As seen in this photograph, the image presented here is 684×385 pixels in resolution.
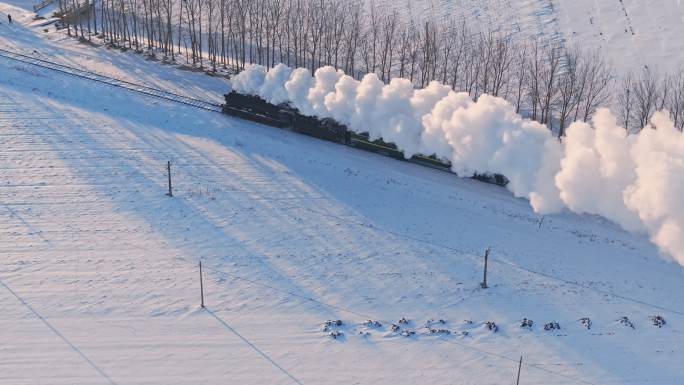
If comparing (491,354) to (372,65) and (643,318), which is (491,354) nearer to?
(643,318)

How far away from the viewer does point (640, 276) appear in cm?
3591

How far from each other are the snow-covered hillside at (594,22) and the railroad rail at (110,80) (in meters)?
25.0

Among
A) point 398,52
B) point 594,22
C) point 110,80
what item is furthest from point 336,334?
point 594,22

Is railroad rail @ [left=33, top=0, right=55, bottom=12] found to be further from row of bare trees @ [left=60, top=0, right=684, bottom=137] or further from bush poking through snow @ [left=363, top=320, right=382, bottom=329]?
bush poking through snow @ [left=363, top=320, right=382, bottom=329]

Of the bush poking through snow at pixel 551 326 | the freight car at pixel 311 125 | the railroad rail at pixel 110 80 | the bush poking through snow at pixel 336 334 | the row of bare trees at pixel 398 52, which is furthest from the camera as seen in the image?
the row of bare trees at pixel 398 52

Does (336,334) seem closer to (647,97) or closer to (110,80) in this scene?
(110,80)

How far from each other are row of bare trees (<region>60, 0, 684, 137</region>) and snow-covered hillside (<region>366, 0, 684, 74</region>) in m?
1.68

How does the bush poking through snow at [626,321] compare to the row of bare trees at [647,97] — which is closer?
the bush poking through snow at [626,321]

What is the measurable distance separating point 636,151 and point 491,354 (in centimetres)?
1055

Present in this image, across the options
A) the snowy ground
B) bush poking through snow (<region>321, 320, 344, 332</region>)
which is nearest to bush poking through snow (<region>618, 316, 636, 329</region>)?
the snowy ground

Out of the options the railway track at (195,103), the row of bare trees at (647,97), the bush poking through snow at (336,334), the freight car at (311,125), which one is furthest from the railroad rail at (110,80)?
the row of bare trees at (647,97)

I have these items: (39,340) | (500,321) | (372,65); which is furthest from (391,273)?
(372,65)

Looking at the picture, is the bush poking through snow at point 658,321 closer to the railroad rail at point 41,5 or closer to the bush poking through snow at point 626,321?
the bush poking through snow at point 626,321

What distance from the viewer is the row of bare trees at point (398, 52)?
52.6 meters
